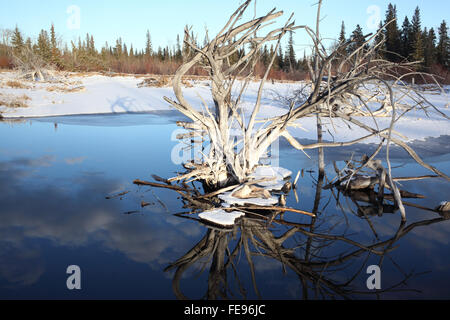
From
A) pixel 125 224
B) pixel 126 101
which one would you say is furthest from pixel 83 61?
pixel 125 224

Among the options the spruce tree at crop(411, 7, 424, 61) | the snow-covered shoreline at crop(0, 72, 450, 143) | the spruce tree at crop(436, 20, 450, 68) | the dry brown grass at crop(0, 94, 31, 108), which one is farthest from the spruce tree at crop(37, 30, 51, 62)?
the spruce tree at crop(436, 20, 450, 68)

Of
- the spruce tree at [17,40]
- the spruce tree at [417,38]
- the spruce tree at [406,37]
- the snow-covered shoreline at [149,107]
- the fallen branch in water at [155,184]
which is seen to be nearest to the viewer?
A: the fallen branch in water at [155,184]

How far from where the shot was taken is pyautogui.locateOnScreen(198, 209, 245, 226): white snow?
3.88 meters

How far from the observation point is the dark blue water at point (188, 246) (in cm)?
277

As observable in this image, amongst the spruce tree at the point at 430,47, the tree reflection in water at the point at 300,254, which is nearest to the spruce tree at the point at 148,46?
the spruce tree at the point at 430,47

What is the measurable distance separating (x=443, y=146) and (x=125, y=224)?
23.2 ft

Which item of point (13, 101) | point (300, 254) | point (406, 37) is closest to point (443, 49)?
point (406, 37)

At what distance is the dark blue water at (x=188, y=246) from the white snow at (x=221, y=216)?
0.39ft

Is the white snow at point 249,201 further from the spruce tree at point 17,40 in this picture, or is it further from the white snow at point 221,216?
the spruce tree at point 17,40

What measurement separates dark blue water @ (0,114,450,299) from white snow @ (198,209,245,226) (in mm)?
118

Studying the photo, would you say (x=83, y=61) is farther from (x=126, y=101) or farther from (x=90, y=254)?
(x=90, y=254)

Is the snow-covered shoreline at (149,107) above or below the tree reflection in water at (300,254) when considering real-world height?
above

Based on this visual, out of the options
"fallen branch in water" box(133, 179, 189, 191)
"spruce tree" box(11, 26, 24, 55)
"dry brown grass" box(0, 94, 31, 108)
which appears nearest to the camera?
"fallen branch in water" box(133, 179, 189, 191)

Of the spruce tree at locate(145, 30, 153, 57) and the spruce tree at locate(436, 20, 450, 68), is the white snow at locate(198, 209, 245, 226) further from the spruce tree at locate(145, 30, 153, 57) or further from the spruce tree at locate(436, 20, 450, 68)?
the spruce tree at locate(145, 30, 153, 57)
